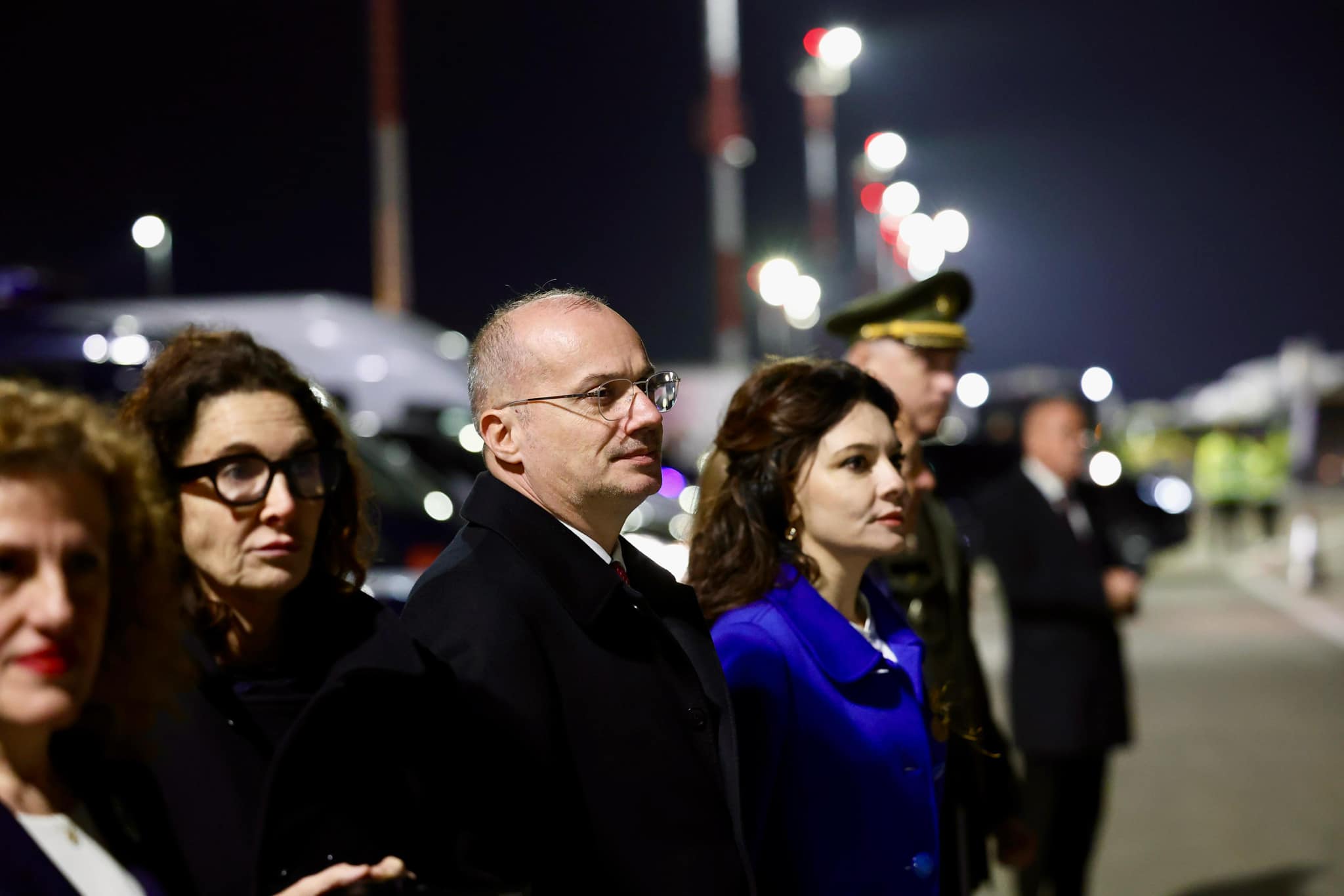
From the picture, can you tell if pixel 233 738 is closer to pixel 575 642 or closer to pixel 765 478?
pixel 575 642

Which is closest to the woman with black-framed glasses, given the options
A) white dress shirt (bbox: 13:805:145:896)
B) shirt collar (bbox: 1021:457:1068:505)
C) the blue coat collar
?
white dress shirt (bbox: 13:805:145:896)

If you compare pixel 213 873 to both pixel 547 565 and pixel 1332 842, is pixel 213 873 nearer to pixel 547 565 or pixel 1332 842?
pixel 547 565

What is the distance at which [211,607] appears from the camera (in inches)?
95.5

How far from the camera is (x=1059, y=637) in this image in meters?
5.47

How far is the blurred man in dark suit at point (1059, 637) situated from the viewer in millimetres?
5250

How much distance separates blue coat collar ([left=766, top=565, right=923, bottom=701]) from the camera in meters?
2.81

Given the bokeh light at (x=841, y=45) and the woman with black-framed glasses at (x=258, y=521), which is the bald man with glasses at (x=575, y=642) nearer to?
the woman with black-framed glasses at (x=258, y=521)

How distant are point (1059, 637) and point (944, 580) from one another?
5.46 feet

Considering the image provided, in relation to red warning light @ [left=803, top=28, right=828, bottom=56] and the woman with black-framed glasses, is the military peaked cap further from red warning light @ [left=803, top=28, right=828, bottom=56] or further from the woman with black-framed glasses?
red warning light @ [left=803, top=28, right=828, bottom=56]

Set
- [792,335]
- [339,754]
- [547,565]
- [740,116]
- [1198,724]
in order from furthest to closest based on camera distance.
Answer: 1. [792,335]
2. [740,116]
3. [1198,724]
4. [547,565]
5. [339,754]

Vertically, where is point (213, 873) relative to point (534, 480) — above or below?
below

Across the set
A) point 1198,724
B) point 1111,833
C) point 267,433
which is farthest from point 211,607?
point 1198,724

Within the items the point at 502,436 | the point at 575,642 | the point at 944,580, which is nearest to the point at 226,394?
the point at 502,436

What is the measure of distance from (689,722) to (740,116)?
20.5 meters
